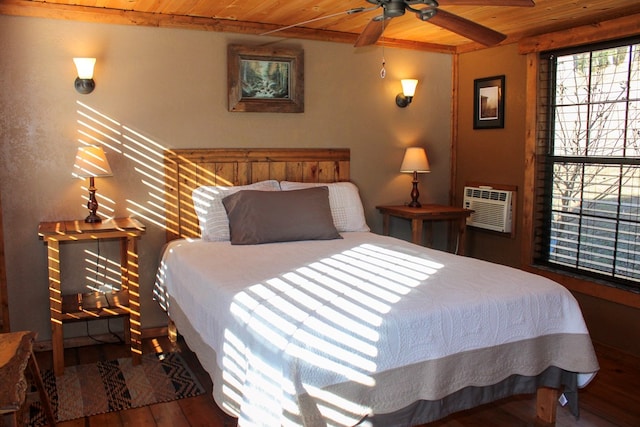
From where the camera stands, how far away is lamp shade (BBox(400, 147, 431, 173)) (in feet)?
15.3

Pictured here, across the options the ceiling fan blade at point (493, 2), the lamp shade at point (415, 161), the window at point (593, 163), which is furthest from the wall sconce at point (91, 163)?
the window at point (593, 163)

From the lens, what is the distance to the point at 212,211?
12.7 ft

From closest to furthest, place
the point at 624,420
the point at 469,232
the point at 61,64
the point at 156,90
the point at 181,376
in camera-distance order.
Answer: the point at 624,420
the point at 181,376
the point at 61,64
the point at 156,90
the point at 469,232

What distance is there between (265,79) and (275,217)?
44.9 inches

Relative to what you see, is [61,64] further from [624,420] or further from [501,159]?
[624,420]

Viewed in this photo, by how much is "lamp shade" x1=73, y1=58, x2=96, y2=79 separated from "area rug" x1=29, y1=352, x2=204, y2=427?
5.93ft

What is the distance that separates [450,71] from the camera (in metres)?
5.04

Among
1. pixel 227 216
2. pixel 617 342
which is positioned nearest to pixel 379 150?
pixel 227 216

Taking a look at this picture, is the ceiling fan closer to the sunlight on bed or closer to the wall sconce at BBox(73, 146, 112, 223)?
the sunlight on bed

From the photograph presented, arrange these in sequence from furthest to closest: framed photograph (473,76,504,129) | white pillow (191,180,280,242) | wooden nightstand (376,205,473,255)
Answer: framed photograph (473,76,504,129), wooden nightstand (376,205,473,255), white pillow (191,180,280,242)

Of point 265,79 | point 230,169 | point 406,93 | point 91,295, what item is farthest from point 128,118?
point 406,93

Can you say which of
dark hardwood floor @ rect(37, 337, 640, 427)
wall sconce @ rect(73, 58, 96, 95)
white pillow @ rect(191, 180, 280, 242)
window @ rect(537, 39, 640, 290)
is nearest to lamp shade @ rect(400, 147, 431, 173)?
window @ rect(537, 39, 640, 290)

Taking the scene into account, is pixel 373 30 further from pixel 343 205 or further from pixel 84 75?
pixel 84 75

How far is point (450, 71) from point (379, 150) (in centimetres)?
99
